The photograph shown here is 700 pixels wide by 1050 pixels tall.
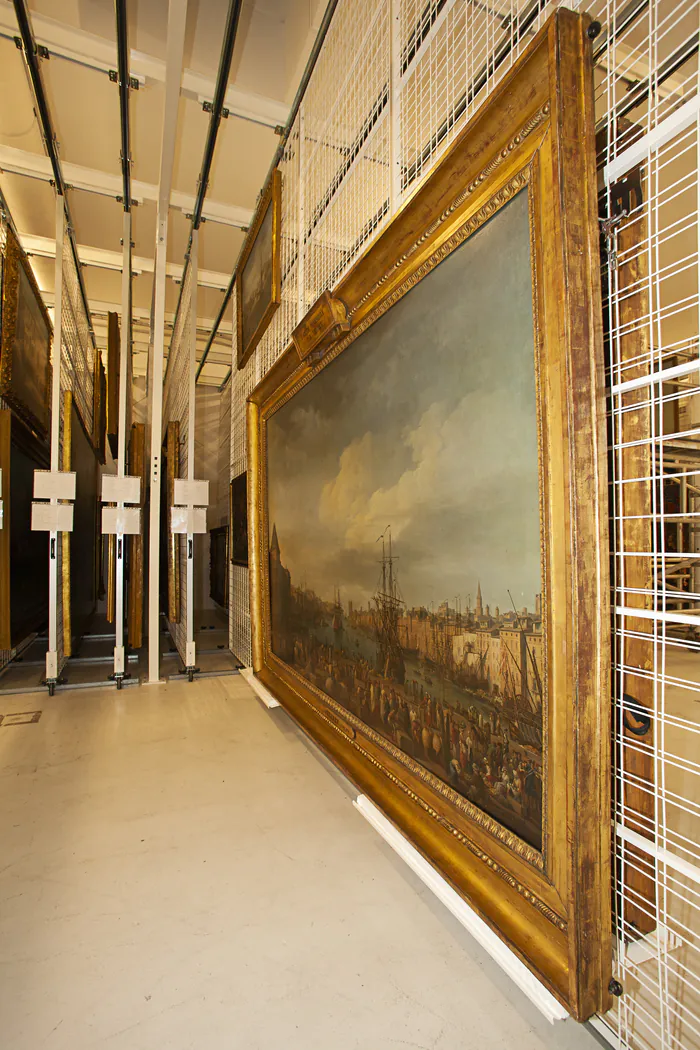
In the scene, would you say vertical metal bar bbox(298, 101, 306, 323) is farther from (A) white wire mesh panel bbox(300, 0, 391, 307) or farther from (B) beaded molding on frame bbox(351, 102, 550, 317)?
(B) beaded molding on frame bbox(351, 102, 550, 317)

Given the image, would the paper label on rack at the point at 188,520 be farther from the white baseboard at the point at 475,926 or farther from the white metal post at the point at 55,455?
the white baseboard at the point at 475,926

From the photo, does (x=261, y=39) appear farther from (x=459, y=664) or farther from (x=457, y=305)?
(x=459, y=664)

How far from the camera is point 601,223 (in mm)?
1173

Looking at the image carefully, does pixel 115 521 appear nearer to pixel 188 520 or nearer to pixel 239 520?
pixel 188 520

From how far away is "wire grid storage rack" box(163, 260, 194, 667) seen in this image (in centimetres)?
549

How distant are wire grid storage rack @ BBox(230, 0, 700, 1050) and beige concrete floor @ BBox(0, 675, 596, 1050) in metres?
0.41

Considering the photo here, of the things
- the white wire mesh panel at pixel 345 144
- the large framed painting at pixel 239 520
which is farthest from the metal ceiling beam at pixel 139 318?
the white wire mesh panel at pixel 345 144

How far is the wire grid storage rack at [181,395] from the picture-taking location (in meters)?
5.49

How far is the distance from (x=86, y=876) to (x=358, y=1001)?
3.52ft

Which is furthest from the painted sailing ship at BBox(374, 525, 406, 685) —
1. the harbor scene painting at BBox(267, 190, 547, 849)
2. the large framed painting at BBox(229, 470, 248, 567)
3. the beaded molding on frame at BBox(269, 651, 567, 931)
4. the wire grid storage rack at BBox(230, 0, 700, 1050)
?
the large framed painting at BBox(229, 470, 248, 567)

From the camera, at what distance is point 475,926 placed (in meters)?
1.39

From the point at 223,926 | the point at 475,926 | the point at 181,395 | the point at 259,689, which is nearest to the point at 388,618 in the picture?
the point at 475,926

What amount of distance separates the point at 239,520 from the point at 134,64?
3299 millimetres

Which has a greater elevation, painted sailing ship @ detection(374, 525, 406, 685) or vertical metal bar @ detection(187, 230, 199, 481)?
vertical metal bar @ detection(187, 230, 199, 481)
